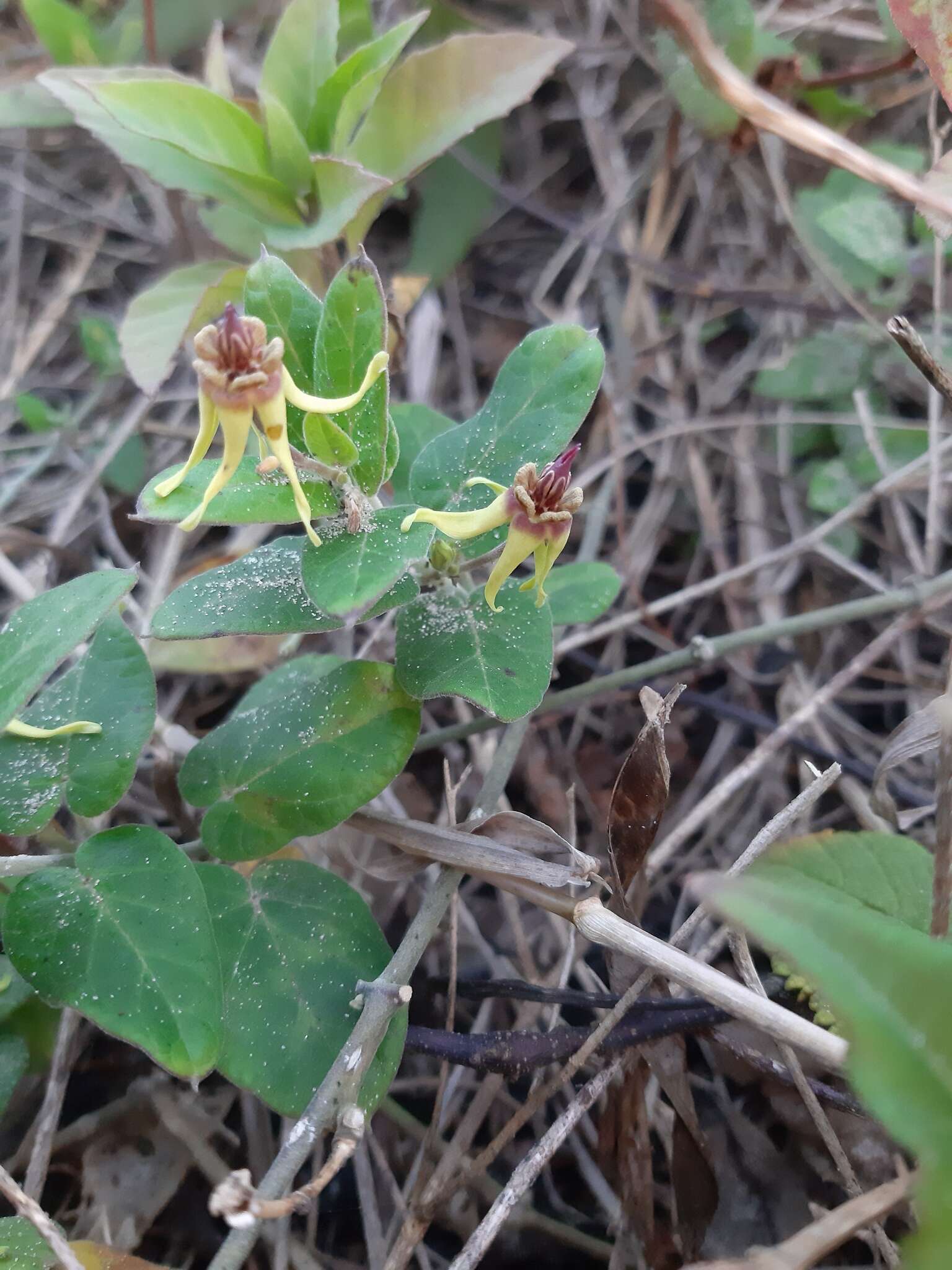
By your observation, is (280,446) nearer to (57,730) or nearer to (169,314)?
(57,730)

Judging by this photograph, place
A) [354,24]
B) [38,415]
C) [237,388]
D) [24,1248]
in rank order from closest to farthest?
[237,388]
[24,1248]
[354,24]
[38,415]

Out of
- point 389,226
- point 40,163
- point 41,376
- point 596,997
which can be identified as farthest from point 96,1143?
point 40,163

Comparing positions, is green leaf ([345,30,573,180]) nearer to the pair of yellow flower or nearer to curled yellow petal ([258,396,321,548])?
the pair of yellow flower

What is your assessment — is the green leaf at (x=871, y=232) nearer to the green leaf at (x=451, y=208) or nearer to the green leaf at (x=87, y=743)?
the green leaf at (x=451, y=208)

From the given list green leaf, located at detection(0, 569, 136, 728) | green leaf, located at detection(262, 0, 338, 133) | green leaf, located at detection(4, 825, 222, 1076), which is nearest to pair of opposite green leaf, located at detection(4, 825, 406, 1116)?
green leaf, located at detection(4, 825, 222, 1076)

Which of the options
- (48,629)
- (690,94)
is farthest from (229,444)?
(690,94)

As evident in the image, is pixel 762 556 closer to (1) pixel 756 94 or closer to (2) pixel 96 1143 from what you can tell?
(1) pixel 756 94

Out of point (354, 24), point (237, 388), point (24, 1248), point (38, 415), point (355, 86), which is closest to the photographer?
point (237, 388)

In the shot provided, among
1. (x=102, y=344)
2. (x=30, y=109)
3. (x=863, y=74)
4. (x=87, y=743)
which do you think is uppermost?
(x=863, y=74)
